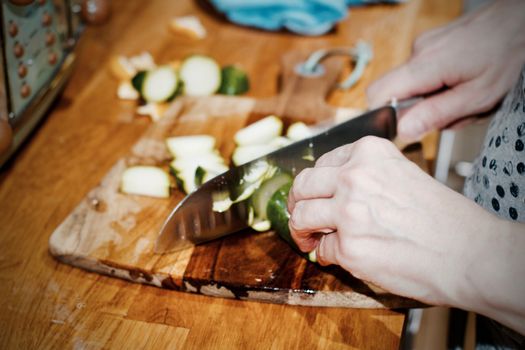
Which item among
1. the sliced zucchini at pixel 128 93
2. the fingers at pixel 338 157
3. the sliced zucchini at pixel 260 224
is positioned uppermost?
the fingers at pixel 338 157

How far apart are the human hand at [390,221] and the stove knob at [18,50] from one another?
716 mm

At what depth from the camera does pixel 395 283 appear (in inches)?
31.4

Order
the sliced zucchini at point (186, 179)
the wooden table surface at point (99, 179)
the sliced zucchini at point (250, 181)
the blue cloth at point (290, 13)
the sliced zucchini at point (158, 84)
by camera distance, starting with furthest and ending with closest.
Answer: the blue cloth at point (290, 13)
the sliced zucchini at point (158, 84)
the sliced zucchini at point (186, 179)
the sliced zucchini at point (250, 181)
the wooden table surface at point (99, 179)

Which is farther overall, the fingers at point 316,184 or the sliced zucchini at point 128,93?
the sliced zucchini at point 128,93

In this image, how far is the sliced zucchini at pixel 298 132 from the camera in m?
1.29

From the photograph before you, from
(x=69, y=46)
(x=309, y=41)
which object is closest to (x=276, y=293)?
(x=69, y=46)

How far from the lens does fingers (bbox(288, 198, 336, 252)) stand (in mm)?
840

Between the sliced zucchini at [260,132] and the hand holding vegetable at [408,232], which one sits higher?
the hand holding vegetable at [408,232]

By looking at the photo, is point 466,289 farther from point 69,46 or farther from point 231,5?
point 231,5

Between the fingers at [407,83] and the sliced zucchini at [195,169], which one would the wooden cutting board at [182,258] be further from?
the fingers at [407,83]

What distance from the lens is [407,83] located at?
1278mm

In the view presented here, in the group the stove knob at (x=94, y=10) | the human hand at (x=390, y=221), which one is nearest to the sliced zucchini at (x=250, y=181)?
the human hand at (x=390, y=221)

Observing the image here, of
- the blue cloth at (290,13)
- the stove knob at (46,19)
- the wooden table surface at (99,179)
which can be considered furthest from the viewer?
the blue cloth at (290,13)

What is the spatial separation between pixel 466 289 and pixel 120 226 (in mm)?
700
